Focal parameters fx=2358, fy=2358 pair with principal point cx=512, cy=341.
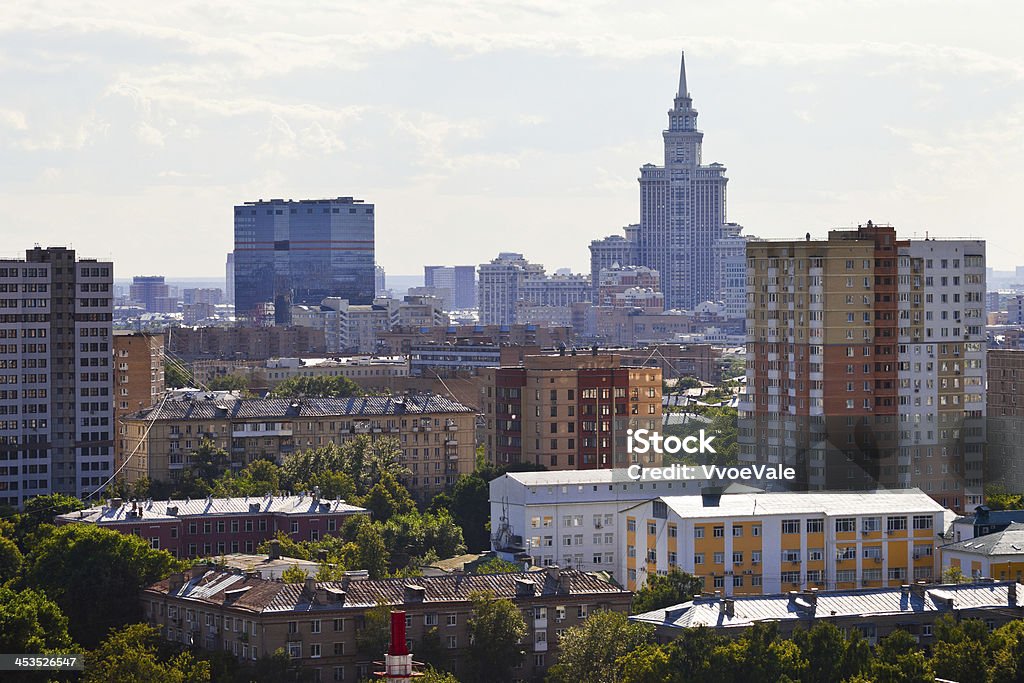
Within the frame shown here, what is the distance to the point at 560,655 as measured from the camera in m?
72.0

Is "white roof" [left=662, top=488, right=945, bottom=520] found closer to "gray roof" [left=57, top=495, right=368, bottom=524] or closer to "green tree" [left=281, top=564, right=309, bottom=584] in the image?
"green tree" [left=281, top=564, right=309, bottom=584]

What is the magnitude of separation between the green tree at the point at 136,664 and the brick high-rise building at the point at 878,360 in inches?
1562

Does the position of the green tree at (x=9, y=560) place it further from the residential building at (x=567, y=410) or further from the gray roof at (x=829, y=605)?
the residential building at (x=567, y=410)

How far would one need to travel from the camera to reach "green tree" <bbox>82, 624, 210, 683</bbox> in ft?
219

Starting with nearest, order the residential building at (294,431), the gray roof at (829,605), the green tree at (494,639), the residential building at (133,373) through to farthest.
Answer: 1. the gray roof at (829,605)
2. the green tree at (494,639)
3. the residential building at (294,431)
4. the residential building at (133,373)

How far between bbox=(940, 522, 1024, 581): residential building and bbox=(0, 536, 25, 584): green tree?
34.0 meters

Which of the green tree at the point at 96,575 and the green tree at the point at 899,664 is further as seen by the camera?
the green tree at the point at 96,575

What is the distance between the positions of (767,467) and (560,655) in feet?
92.9

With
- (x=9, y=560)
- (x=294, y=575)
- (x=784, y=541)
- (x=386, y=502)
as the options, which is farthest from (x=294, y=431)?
(x=294, y=575)

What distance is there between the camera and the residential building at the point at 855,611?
70.4m

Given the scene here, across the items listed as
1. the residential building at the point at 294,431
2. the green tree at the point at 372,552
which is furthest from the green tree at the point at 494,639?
the residential building at the point at 294,431

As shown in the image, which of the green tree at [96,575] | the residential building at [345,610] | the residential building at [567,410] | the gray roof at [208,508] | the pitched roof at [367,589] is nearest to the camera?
the residential building at [345,610]

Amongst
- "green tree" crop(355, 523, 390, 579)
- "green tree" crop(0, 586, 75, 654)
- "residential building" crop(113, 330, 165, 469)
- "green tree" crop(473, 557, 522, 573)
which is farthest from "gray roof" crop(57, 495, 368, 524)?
"residential building" crop(113, 330, 165, 469)

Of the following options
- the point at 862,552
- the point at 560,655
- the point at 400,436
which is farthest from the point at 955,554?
the point at 400,436
